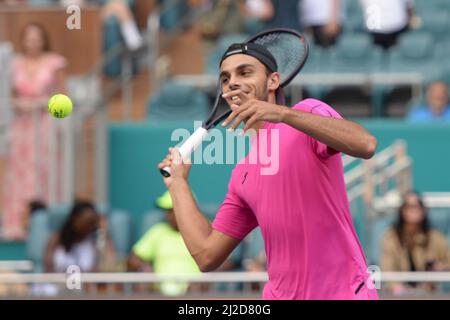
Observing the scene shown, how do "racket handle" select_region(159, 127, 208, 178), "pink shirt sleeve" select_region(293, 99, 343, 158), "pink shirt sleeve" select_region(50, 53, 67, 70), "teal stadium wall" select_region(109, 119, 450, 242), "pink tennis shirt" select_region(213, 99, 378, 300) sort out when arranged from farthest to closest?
1. "teal stadium wall" select_region(109, 119, 450, 242)
2. "pink shirt sleeve" select_region(50, 53, 67, 70)
3. "racket handle" select_region(159, 127, 208, 178)
4. "pink tennis shirt" select_region(213, 99, 378, 300)
5. "pink shirt sleeve" select_region(293, 99, 343, 158)

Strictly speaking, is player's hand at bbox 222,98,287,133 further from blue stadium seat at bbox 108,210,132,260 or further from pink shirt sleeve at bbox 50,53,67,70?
pink shirt sleeve at bbox 50,53,67,70

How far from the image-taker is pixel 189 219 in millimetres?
4840

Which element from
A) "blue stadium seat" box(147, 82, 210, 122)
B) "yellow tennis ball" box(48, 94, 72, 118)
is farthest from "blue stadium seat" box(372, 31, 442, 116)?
"yellow tennis ball" box(48, 94, 72, 118)

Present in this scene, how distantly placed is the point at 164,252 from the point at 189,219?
4311 millimetres

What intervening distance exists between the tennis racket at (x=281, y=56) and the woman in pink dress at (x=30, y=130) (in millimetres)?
5095

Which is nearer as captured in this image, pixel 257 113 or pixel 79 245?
pixel 257 113

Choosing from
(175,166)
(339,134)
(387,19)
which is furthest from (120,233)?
(339,134)

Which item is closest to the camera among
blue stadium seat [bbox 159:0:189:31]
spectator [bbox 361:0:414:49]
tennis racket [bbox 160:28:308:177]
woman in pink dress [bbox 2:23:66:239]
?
tennis racket [bbox 160:28:308:177]

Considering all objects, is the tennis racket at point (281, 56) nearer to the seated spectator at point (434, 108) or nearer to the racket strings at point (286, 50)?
the racket strings at point (286, 50)

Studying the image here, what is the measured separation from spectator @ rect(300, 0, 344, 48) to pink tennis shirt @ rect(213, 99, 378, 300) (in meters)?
7.04

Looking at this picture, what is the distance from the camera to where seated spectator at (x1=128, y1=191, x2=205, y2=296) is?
29.8ft

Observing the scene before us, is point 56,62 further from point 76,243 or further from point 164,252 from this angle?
point 164,252

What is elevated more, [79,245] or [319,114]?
[79,245]
